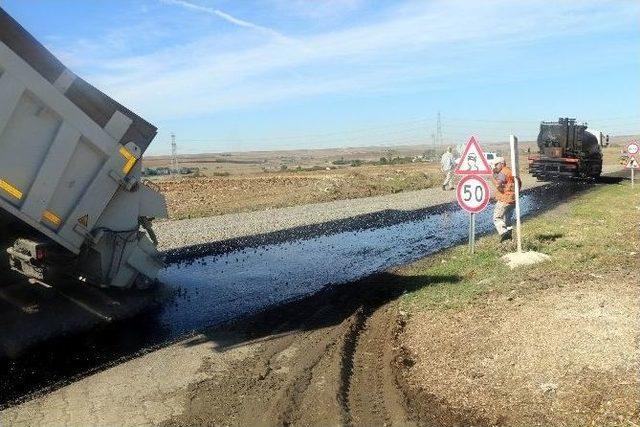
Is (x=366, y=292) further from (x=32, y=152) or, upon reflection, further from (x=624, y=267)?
(x=32, y=152)

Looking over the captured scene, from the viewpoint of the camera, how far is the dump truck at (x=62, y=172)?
5895 mm

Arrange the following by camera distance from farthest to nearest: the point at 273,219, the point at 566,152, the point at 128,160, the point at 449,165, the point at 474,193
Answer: the point at 566,152, the point at 449,165, the point at 273,219, the point at 474,193, the point at 128,160

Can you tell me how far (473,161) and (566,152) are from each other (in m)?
20.4

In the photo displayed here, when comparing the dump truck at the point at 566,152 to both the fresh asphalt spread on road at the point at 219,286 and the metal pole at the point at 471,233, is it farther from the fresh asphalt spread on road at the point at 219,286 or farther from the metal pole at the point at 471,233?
the metal pole at the point at 471,233

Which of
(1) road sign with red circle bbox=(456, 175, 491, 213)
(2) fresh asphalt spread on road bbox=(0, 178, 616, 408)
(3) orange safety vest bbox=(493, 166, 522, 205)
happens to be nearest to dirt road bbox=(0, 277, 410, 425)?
(2) fresh asphalt spread on road bbox=(0, 178, 616, 408)

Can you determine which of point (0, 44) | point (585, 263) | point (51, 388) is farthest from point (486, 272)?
point (0, 44)

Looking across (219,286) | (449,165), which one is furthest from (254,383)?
(449,165)

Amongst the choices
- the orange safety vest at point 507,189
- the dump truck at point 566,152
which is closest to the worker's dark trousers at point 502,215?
the orange safety vest at point 507,189

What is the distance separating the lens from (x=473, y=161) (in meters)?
9.12

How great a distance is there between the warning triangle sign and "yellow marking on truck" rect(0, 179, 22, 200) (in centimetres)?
636

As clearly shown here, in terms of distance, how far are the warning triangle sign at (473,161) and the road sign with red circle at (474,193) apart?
0.10 meters

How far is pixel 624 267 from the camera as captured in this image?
780 centimetres

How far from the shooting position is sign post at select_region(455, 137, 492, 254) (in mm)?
8969

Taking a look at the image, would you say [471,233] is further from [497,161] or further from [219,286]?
[219,286]
